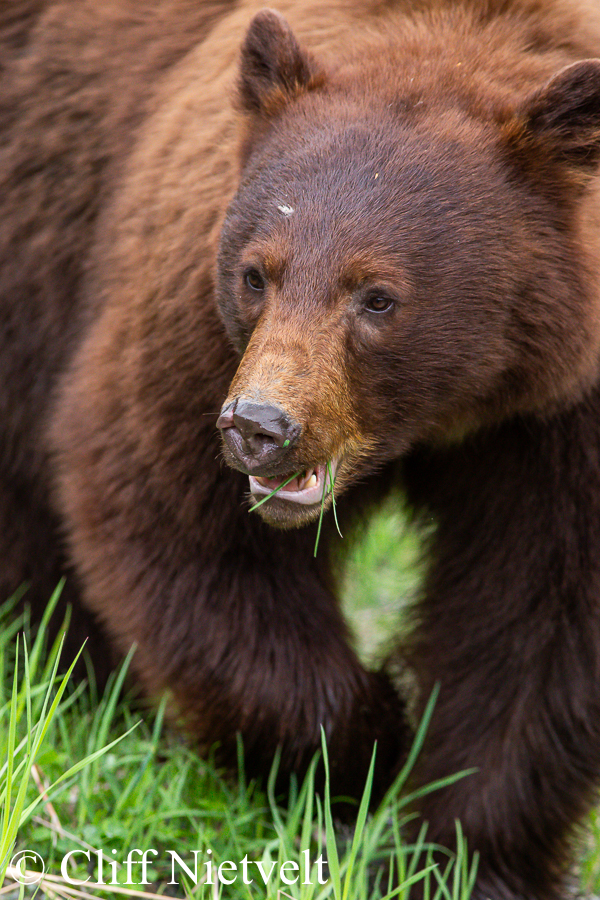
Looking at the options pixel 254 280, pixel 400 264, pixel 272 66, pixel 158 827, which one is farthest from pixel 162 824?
pixel 272 66

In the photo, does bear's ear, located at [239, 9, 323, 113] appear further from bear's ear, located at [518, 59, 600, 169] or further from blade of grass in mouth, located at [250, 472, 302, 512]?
blade of grass in mouth, located at [250, 472, 302, 512]

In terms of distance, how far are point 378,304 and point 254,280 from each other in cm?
33

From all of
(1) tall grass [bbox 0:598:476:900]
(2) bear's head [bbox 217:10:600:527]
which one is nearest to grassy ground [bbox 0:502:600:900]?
(1) tall grass [bbox 0:598:476:900]

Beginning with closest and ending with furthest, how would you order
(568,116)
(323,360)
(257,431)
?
(257,431), (323,360), (568,116)

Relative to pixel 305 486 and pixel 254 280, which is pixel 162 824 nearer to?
pixel 305 486

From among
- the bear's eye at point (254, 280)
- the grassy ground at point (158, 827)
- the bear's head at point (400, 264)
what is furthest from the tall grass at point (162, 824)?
the bear's eye at point (254, 280)

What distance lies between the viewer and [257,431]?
2.74 metres

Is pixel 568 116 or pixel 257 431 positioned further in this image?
pixel 568 116

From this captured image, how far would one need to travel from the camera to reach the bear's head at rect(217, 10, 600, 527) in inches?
117

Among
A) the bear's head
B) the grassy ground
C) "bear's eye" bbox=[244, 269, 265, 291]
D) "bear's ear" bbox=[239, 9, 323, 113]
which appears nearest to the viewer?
the grassy ground

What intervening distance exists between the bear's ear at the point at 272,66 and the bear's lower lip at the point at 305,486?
40.2 inches

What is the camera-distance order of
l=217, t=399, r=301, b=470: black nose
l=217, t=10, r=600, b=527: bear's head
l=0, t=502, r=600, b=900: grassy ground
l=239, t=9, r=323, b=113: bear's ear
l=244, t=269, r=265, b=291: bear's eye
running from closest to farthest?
l=217, t=399, r=301, b=470: black nose, l=0, t=502, r=600, b=900: grassy ground, l=217, t=10, r=600, b=527: bear's head, l=244, t=269, r=265, b=291: bear's eye, l=239, t=9, r=323, b=113: bear's ear

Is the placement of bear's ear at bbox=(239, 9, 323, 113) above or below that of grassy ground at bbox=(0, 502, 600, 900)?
above

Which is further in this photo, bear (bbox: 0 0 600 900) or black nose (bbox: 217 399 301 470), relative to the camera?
bear (bbox: 0 0 600 900)
